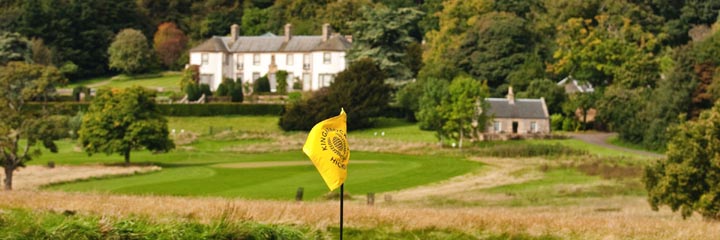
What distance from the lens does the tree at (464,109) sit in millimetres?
68438

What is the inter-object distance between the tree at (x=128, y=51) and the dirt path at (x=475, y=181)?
188ft

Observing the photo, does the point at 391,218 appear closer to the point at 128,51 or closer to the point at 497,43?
the point at 497,43

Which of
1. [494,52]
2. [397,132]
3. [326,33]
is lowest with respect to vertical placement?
[397,132]

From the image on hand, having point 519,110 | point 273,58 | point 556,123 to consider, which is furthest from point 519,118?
point 273,58

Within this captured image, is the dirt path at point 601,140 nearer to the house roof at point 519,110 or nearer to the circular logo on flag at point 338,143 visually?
the house roof at point 519,110

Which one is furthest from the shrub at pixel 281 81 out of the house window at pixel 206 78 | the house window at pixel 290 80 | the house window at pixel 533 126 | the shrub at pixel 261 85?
the house window at pixel 533 126

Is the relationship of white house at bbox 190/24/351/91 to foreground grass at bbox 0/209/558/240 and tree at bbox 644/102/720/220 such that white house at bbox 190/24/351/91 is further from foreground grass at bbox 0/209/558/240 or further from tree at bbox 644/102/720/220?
foreground grass at bbox 0/209/558/240

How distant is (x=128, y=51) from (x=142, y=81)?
9.74 ft

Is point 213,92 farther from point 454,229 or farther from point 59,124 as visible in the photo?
point 454,229

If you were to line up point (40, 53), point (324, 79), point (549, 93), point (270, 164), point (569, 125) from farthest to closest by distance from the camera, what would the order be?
1. point (40, 53)
2. point (324, 79)
3. point (549, 93)
4. point (569, 125)
5. point (270, 164)

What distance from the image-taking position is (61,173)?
4819cm

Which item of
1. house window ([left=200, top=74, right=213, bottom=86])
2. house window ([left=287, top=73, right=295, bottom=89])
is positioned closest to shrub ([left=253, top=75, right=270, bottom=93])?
house window ([left=287, top=73, right=295, bottom=89])

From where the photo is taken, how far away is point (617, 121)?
72.7 m

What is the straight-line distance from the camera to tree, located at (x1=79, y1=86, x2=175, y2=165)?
55719 mm
